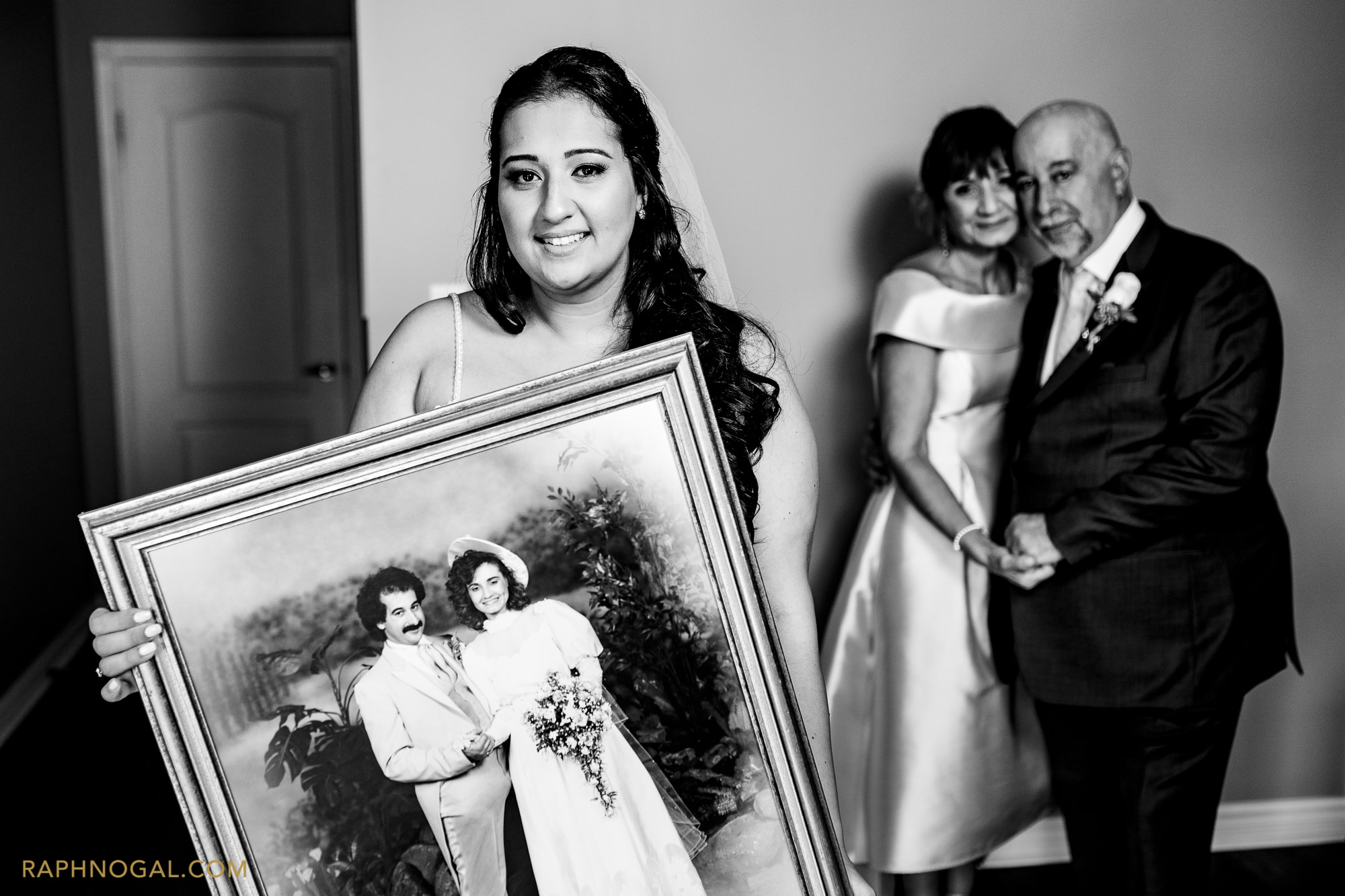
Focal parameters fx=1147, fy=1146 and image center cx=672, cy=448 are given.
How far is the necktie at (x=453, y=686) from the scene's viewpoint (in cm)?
124

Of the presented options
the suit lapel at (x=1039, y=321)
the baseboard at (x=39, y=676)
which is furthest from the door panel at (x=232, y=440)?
the suit lapel at (x=1039, y=321)

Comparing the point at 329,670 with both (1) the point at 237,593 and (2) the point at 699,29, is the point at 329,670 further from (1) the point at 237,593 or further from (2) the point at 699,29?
(2) the point at 699,29

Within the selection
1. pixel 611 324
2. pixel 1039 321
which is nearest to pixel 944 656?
pixel 1039 321

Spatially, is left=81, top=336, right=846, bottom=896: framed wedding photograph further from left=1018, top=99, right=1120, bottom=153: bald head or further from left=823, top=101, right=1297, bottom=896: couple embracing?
left=1018, top=99, right=1120, bottom=153: bald head

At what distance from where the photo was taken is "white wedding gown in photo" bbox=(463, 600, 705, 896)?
1.25 m

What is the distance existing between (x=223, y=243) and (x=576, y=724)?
4.76 metres

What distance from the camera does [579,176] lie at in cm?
140

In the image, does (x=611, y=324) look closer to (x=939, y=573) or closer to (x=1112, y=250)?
(x=1112, y=250)

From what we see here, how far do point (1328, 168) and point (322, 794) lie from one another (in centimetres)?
304

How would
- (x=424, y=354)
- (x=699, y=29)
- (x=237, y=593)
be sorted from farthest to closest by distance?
(x=699, y=29) < (x=424, y=354) < (x=237, y=593)

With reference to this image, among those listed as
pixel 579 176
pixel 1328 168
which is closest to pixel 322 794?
pixel 579 176

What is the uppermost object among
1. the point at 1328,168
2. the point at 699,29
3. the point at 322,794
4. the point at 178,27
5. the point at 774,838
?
the point at 178,27

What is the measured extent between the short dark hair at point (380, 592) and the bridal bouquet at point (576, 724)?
18cm

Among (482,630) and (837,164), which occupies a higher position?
(837,164)
